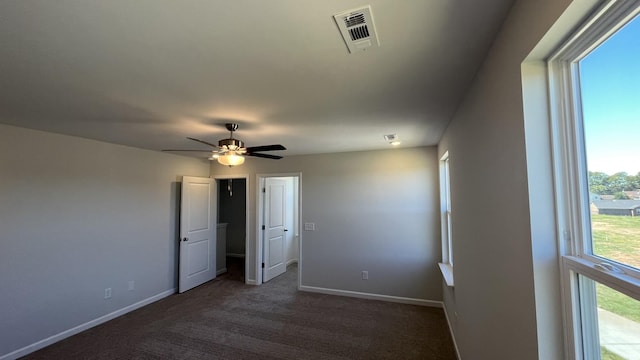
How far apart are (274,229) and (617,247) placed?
519 centimetres

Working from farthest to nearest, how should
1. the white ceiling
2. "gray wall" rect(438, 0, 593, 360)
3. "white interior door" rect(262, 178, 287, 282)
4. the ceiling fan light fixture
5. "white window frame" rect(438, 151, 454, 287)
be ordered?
"white interior door" rect(262, 178, 287, 282) < "white window frame" rect(438, 151, 454, 287) < the ceiling fan light fixture < the white ceiling < "gray wall" rect(438, 0, 593, 360)

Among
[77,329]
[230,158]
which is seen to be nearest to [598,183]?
[230,158]

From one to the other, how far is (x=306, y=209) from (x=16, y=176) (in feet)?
11.6

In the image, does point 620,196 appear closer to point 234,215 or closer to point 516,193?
point 516,193

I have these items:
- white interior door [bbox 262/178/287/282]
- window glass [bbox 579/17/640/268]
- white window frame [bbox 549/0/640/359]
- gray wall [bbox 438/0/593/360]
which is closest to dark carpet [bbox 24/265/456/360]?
white interior door [bbox 262/178/287/282]

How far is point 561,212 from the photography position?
964 mm

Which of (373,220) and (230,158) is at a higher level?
(230,158)

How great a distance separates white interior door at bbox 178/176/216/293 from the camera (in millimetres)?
4660

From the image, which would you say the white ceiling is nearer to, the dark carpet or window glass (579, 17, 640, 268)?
window glass (579, 17, 640, 268)

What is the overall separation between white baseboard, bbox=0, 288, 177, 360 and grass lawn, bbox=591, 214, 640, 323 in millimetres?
4616

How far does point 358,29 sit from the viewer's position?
1.28m

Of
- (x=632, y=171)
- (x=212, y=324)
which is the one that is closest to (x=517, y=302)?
(x=632, y=171)

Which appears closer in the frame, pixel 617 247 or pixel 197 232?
pixel 617 247

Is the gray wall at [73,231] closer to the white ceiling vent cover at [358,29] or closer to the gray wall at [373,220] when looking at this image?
the gray wall at [373,220]
